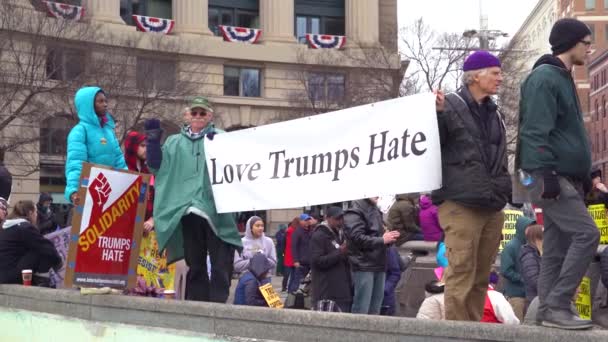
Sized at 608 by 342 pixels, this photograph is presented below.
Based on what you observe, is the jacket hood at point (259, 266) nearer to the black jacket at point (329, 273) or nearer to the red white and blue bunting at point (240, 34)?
the black jacket at point (329, 273)

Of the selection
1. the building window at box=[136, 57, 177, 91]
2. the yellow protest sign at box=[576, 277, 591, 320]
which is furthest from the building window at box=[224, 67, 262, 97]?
the yellow protest sign at box=[576, 277, 591, 320]

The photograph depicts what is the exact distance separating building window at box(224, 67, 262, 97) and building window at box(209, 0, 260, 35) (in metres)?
2.44

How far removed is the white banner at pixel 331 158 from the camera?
239 inches

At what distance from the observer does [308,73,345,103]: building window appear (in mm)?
40628

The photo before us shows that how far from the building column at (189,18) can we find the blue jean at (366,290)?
36.5 m

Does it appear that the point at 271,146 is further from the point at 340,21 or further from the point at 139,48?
the point at 340,21

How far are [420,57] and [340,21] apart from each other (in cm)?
1184

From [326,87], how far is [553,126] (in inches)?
1446

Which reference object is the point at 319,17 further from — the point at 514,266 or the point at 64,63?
the point at 514,266

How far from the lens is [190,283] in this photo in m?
7.29

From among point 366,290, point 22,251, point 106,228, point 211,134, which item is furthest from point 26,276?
point 366,290

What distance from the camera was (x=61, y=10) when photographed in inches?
1310

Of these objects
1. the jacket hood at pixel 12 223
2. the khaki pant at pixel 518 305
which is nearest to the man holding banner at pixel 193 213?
the jacket hood at pixel 12 223

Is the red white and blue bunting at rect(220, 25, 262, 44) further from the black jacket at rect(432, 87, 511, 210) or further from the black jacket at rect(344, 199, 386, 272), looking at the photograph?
the black jacket at rect(432, 87, 511, 210)
